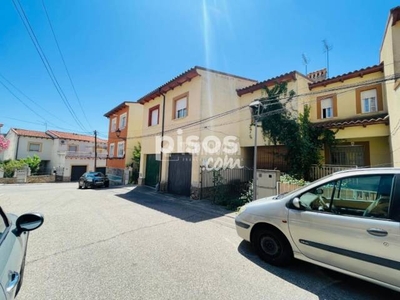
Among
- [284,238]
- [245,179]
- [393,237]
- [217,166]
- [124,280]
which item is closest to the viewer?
[393,237]

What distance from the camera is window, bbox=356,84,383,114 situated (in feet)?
31.7

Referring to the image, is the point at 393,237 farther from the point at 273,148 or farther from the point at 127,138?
the point at 127,138

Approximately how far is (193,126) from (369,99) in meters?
9.27

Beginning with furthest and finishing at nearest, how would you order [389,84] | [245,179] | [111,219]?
[245,179] < [389,84] < [111,219]

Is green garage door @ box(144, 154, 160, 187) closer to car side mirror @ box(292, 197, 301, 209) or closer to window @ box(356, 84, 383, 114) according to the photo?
car side mirror @ box(292, 197, 301, 209)

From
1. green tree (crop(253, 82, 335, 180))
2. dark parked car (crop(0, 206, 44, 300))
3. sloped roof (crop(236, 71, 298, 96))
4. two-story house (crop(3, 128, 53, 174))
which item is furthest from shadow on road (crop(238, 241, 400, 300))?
two-story house (crop(3, 128, 53, 174))

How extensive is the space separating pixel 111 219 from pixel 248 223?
462 centimetres

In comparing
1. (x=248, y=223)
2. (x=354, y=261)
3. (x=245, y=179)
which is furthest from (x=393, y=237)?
(x=245, y=179)

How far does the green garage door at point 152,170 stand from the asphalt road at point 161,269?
8491 millimetres

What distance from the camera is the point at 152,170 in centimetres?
1460

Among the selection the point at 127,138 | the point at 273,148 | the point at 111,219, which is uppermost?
the point at 127,138

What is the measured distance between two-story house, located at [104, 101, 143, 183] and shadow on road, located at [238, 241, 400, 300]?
16.3 metres

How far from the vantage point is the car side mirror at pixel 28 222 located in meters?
2.16

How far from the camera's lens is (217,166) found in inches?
435
